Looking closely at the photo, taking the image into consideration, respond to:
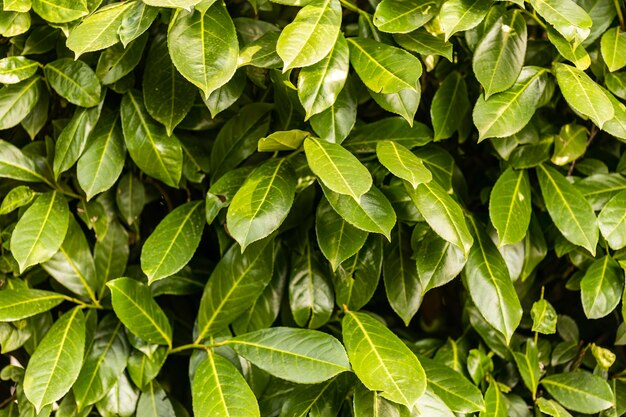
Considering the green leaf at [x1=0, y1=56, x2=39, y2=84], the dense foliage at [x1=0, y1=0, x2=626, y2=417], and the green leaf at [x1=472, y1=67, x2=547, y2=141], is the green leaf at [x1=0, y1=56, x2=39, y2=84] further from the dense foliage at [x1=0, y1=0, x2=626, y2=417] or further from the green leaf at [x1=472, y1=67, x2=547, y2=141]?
the green leaf at [x1=472, y1=67, x2=547, y2=141]

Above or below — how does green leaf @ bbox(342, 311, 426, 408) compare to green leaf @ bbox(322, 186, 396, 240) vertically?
below

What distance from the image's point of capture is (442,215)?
98cm

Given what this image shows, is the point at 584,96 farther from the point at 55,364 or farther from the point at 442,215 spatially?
the point at 55,364

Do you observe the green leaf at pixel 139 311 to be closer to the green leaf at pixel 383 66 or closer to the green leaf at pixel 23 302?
the green leaf at pixel 23 302

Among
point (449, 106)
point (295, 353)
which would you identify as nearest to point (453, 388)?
point (295, 353)

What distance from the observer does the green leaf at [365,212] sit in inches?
38.6

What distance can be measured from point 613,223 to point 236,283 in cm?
63

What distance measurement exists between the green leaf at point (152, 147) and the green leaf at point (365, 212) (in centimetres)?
31

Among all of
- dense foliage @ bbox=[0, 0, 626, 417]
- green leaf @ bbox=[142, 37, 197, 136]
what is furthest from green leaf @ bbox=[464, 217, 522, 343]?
green leaf @ bbox=[142, 37, 197, 136]

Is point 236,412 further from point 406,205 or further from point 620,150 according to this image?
point 620,150

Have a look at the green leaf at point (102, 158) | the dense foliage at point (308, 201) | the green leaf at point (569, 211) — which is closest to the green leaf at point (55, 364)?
the dense foliage at point (308, 201)

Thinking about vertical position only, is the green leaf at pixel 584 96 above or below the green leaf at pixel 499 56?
below

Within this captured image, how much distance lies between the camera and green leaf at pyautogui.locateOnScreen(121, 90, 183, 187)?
1.16 m

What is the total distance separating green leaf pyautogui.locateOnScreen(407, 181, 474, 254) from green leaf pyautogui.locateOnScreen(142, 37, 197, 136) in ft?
1.40
